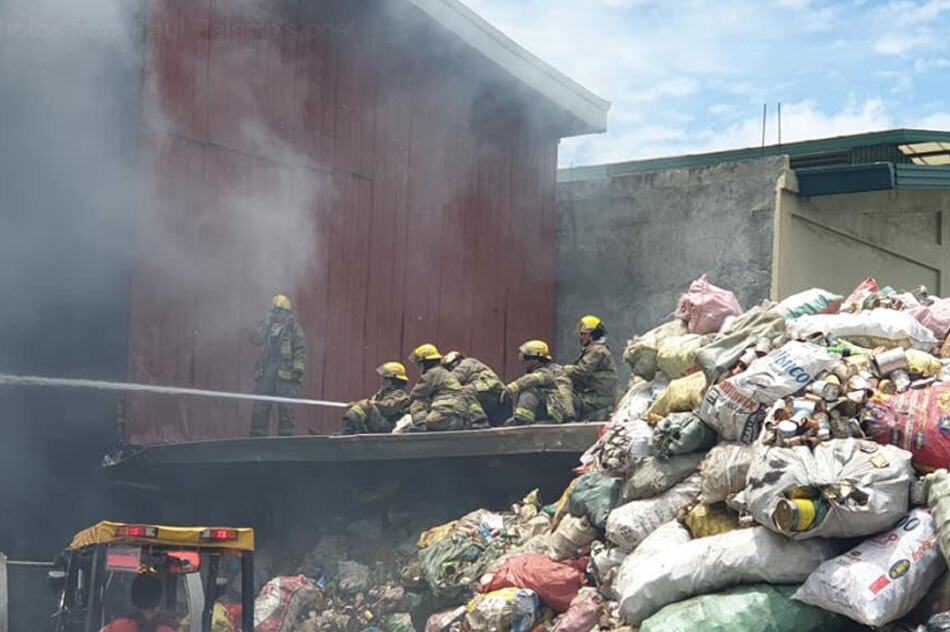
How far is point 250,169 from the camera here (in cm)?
1292

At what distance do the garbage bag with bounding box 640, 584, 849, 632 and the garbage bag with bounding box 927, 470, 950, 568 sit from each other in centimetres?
60

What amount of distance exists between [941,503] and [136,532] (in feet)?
12.5

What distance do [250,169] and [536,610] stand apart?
21.1 feet

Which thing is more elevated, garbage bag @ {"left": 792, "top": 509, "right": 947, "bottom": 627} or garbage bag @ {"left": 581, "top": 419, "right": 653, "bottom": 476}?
garbage bag @ {"left": 581, "top": 419, "right": 653, "bottom": 476}

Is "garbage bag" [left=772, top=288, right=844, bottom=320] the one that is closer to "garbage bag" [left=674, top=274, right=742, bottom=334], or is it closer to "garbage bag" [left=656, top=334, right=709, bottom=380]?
"garbage bag" [left=674, top=274, right=742, bottom=334]

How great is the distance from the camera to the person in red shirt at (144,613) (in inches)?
A: 258

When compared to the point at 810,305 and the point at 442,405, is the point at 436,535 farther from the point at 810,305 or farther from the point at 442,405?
the point at 810,305

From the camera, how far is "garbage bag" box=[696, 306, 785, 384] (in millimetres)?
7367

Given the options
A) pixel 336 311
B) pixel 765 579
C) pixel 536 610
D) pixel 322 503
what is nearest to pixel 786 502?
pixel 765 579

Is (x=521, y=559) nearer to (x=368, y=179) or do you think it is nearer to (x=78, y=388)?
(x=78, y=388)

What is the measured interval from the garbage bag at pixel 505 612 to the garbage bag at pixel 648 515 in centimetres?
69

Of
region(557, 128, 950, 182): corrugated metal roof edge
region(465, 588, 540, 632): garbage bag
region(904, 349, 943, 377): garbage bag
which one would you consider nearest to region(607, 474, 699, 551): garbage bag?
region(465, 588, 540, 632): garbage bag

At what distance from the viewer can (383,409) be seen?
470 inches

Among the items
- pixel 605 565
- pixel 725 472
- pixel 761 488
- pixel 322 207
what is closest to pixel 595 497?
pixel 605 565
